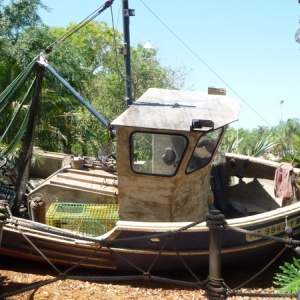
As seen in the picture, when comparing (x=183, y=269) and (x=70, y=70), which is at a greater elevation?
(x=70, y=70)

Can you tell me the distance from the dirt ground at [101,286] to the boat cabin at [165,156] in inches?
34.5

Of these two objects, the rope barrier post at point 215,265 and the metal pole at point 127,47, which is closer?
the rope barrier post at point 215,265

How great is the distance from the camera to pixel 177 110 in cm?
599

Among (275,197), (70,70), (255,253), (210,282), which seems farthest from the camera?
(70,70)

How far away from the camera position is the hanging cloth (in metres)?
6.79

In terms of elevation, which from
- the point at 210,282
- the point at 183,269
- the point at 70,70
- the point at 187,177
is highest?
the point at 70,70

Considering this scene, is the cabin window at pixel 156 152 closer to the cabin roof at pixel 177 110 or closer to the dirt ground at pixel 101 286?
the cabin roof at pixel 177 110

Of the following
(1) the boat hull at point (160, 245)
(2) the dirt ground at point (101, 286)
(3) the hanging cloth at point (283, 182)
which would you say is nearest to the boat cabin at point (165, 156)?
(1) the boat hull at point (160, 245)

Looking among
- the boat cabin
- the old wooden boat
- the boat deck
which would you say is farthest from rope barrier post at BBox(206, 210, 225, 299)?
the boat deck

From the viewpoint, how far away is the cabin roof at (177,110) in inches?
218

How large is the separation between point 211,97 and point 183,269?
2610mm

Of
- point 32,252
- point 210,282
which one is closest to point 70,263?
point 32,252

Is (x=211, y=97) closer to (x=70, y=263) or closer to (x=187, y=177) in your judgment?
(x=187, y=177)

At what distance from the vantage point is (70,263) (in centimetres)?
577
